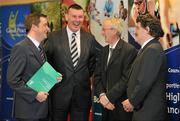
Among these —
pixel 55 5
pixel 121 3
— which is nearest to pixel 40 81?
pixel 121 3

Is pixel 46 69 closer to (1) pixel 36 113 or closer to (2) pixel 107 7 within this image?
(1) pixel 36 113

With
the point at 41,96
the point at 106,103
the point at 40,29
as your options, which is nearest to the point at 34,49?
the point at 40,29

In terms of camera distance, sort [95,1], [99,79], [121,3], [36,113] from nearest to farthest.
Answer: [36,113]
[99,79]
[121,3]
[95,1]

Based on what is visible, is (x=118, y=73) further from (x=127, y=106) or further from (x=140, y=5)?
(x=140, y=5)

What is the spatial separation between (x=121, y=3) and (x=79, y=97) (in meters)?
1.28

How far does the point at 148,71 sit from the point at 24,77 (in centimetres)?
119

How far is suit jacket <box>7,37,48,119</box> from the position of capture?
3.46 metres

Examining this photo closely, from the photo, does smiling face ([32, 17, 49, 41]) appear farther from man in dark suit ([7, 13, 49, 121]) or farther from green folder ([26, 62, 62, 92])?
green folder ([26, 62, 62, 92])

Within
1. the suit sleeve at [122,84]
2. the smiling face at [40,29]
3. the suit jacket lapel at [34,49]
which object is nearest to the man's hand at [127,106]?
the suit sleeve at [122,84]

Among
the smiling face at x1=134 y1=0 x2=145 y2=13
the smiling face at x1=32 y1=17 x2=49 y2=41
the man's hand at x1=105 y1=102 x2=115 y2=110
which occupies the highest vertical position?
the smiling face at x1=134 y1=0 x2=145 y2=13

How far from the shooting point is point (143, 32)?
3.49 m

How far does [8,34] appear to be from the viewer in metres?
6.13

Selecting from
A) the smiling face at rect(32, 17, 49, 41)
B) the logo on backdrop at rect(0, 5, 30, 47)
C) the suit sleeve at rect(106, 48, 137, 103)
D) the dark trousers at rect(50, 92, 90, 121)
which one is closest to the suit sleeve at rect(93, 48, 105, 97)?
the suit sleeve at rect(106, 48, 137, 103)

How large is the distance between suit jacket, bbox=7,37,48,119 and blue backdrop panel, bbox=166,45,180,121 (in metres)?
1.37
